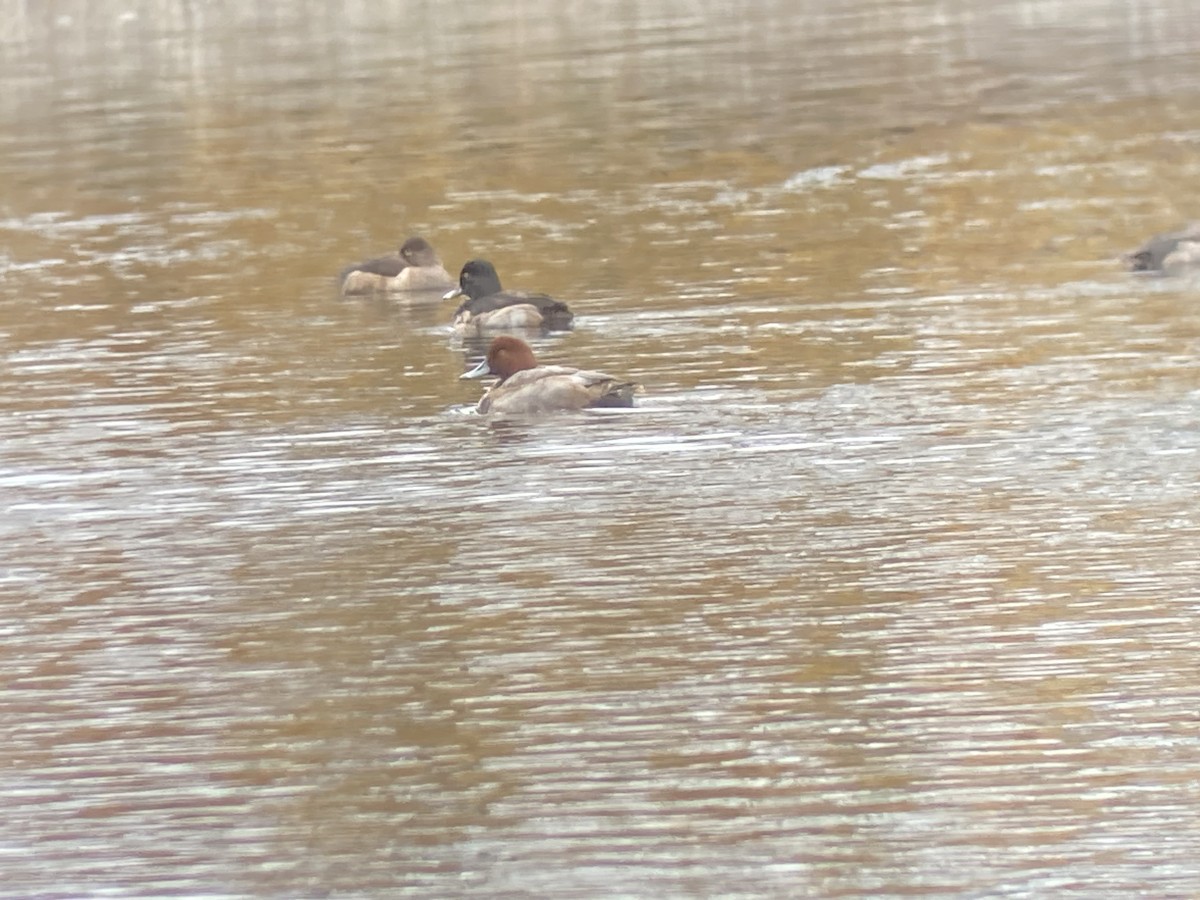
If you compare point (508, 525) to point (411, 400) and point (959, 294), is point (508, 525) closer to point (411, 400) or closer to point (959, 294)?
point (411, 400)

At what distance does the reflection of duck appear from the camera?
20.9 meters

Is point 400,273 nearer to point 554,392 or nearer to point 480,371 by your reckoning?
point 480,371

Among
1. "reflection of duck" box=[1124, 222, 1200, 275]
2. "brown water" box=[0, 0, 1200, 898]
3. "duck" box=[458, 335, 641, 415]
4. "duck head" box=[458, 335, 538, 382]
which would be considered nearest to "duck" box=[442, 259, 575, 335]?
"brown water" box=[0, 0, 1200, 898]

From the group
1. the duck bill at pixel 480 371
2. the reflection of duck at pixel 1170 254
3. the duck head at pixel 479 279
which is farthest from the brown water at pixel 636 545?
the duck head at pixel 479 279

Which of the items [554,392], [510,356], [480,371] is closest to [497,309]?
[480,371]

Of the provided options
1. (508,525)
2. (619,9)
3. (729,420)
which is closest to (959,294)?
(729,420)

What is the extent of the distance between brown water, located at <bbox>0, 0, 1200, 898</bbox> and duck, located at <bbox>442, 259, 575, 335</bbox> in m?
0.29

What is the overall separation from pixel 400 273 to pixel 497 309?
3.12 m

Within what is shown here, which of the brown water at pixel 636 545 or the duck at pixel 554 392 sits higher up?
the duck at pixel 554 392

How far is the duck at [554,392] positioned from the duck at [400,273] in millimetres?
6425

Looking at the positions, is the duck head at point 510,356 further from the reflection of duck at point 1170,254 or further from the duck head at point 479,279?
the reflection of duck at point 1170,254

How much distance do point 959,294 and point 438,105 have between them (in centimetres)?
2241

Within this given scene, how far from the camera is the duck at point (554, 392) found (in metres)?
16.6

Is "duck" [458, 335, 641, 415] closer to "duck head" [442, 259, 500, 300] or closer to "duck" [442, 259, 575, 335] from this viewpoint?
"duck" [442, 259, 575, 335]
